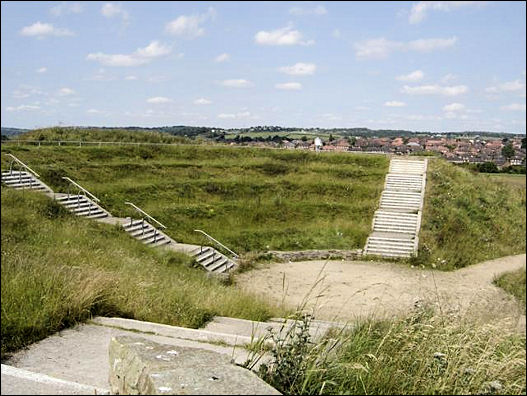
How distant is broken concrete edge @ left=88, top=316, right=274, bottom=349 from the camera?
6023mm

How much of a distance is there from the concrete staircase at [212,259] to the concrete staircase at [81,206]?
14.1 feet

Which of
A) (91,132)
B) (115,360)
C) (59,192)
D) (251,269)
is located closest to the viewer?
(115,360)

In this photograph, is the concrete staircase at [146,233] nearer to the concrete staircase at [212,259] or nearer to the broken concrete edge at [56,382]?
the concrete staircase at [212,259]

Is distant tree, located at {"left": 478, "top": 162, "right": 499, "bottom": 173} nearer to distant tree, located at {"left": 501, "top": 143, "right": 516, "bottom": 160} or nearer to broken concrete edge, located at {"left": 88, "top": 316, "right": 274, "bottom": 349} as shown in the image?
distant tree, located at {"left": 501, "top": 143, "right": 516, "bottom": 160}

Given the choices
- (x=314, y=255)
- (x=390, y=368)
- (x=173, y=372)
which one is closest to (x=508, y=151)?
(x=314, y=255)

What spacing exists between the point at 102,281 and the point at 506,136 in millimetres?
25780

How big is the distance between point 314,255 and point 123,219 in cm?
736

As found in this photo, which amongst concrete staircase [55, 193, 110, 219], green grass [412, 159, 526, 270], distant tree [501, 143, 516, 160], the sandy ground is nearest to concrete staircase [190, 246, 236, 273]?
the sandy ground

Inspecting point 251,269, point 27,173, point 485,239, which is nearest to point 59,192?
point 27,173

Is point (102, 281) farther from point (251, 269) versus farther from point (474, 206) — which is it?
point (474, 206)

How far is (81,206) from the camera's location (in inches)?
770

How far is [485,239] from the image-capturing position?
22.1 meters

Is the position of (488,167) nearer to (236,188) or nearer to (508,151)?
(508,151)

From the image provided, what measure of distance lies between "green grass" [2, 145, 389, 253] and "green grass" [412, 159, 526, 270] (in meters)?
2.62
